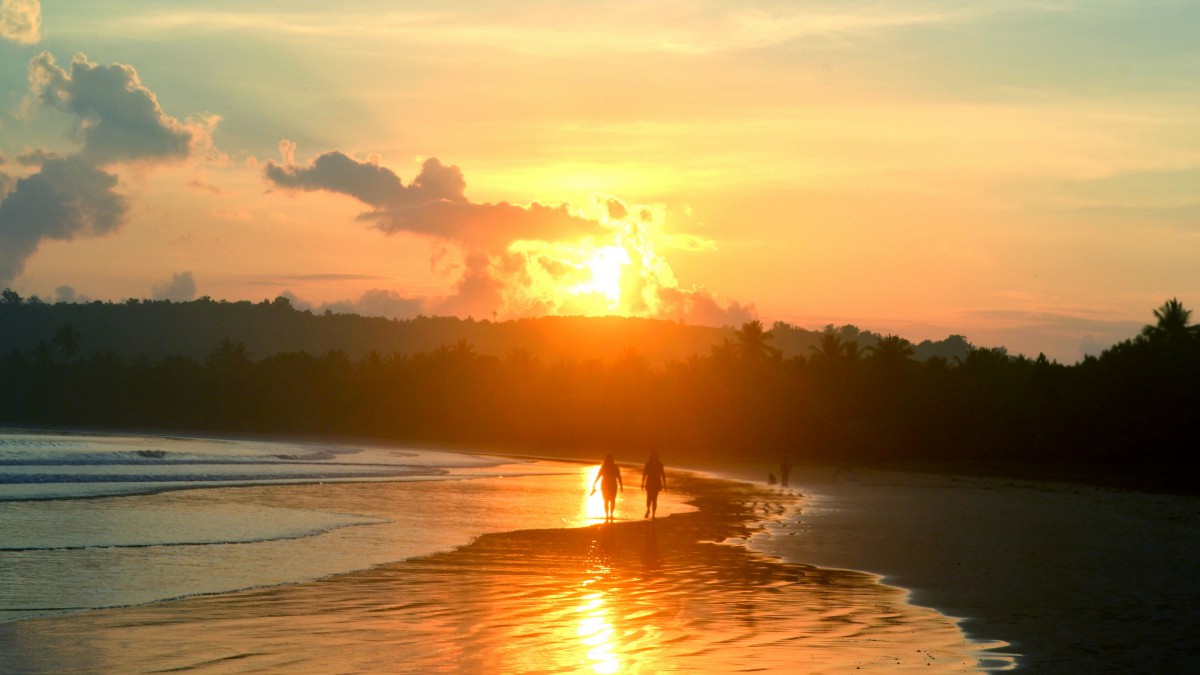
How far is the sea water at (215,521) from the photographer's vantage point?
58.8ft

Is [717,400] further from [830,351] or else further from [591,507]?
[591,507]

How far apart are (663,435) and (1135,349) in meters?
50.6

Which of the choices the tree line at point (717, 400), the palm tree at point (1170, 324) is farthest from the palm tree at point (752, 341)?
the palm tree at point (1170, 324)

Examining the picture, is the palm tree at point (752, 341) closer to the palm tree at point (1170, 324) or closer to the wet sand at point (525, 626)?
the palm tree at point (1170, 324)

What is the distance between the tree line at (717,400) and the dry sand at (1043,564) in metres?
38.0

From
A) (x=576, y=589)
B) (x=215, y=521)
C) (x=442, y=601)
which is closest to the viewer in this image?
(x=442, y=601)

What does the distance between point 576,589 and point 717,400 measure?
99393 millimetres

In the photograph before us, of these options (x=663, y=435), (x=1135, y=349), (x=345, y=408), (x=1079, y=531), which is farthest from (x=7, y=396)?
(x=1079, y=531)

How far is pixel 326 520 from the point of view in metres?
29.2

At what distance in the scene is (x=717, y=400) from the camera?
115938 millimetres

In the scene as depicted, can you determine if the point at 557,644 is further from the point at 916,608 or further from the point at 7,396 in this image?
the point at 7,396

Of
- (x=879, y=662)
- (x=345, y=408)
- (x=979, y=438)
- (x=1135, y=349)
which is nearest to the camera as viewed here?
(x=879, y=662)

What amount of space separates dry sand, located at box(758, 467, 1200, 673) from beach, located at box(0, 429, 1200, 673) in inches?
3.4

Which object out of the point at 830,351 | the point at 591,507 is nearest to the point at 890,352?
the point at 830,351
